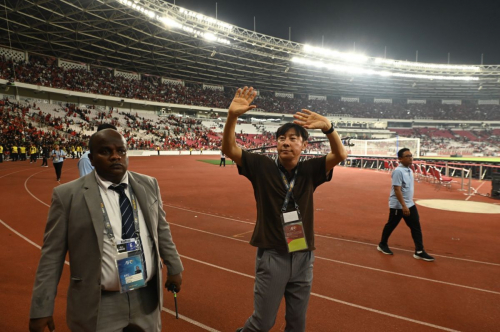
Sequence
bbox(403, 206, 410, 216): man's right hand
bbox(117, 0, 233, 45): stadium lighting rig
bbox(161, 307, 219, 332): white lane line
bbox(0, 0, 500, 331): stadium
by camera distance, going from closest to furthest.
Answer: bbox(161, 307, 219, 332): white lane line < bbox(0, 0, 500, 331): stadium < bbox(403, 206, 410, 216): man's right hand < bbox(117, 0, 233, 45): stadium lighting rig

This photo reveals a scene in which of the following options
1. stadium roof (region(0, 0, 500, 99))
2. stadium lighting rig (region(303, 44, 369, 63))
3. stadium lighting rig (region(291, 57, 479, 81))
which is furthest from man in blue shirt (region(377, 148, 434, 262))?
stadium lighting rig (region(291, 57, 479, 81))

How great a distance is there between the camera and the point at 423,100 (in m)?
71.2

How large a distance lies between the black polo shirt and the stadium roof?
2897 cm

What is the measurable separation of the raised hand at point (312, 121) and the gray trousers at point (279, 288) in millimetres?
1020

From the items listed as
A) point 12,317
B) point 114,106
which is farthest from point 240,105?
point 114,106

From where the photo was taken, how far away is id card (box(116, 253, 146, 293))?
1818 mm

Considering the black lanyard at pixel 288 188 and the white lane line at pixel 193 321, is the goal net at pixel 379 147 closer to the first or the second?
the white lane line at pixel 193 321

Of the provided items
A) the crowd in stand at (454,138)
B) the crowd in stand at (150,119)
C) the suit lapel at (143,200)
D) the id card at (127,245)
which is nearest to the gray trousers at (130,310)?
the id card at (127,245)

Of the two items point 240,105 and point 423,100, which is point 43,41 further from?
point 423,100

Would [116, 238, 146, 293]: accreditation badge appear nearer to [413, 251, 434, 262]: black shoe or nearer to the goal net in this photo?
[413, 251, 434, 262]: black shoe

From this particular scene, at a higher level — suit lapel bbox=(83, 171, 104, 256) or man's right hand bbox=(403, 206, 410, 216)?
suit lapel bbox=(83, 171, 104, 256)

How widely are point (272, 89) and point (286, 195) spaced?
65647 millimetres

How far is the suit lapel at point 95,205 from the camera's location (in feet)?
5.82

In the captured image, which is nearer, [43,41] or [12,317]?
[12,317]
